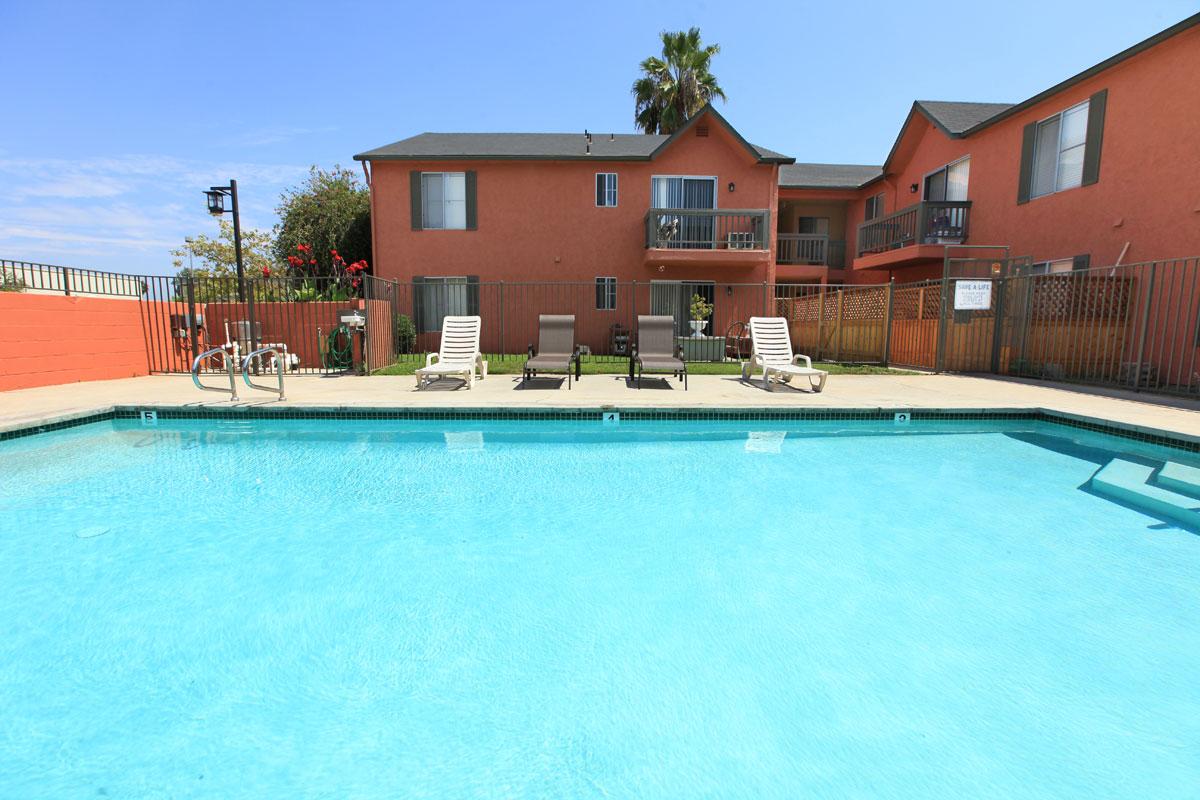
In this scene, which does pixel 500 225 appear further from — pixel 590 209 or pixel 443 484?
pixel 443 484

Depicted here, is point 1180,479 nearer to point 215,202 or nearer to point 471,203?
point 471,203

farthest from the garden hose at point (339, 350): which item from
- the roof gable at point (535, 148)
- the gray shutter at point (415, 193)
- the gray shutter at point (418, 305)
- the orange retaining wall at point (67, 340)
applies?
the roof gable at point (535, 148)

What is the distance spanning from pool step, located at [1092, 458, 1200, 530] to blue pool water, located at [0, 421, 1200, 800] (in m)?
0.27

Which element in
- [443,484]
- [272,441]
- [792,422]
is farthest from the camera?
[792,422]

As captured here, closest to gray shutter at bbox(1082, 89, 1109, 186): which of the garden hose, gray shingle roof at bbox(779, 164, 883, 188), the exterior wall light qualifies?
gray shingle roof at bbox(779, 164, 883, 188)

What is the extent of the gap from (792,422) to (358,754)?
22.0 feet

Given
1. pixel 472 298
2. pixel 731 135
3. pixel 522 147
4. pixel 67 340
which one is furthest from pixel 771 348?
pixel 67 340

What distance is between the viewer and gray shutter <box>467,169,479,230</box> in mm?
16547

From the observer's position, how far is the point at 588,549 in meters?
3.98

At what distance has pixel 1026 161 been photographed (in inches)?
526

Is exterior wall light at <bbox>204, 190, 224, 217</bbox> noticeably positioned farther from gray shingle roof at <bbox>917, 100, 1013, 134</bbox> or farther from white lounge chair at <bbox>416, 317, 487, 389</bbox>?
gray shingle roof at <bbox>917, 100, 1013, 134</bbox>

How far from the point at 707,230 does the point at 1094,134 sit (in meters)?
8.34

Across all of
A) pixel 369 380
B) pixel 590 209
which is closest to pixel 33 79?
pixel 369 380

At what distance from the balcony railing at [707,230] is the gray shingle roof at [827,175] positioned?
213 inches
